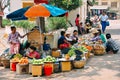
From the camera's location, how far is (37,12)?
11.5 metres

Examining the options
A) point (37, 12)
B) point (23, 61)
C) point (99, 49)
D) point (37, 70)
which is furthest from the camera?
point (99, 49)

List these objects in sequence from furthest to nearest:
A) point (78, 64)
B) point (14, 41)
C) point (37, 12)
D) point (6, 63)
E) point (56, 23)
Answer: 1. point (56, 23)
2. point (14, 41)
3. point (6, 63)
4. point (37, 12)
5. point (78, 64)

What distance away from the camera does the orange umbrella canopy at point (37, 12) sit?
1142 centimetres

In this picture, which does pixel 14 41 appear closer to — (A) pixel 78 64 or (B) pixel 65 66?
(B) pixel 65 66

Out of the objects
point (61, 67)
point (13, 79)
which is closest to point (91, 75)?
point (61, 67)

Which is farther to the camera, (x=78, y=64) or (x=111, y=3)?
(x=111, y=3)

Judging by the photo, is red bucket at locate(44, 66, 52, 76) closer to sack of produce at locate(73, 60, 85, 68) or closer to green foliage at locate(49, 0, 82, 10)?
sack of produce at locate(73, 60, 85, 68)

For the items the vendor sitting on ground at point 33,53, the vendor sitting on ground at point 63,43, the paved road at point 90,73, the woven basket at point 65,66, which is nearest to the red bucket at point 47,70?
the paved road at point 90,73

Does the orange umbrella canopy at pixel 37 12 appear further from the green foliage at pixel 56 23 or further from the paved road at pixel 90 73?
the green foliage at pixel 56 23

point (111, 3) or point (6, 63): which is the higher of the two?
point (111, 3)

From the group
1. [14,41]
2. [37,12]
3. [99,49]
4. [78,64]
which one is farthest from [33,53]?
[99,49]

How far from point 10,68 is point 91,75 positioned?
9.17 feet

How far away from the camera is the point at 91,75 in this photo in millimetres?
10359

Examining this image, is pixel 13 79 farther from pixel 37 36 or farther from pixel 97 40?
pixel 97 40
